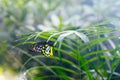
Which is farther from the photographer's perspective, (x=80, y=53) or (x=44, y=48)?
(x=80, y=53)

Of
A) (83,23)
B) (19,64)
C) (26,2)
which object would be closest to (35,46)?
(19,64)

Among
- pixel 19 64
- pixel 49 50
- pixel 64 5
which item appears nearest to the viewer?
pixel 49 50

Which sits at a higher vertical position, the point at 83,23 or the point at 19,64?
the point at 83,23

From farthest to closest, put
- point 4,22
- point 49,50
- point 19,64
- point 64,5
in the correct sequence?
1. point 64,5
2. point 4,22
3. point 19,64
4. point 49,50

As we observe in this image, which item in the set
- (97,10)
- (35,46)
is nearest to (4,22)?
(97,10)

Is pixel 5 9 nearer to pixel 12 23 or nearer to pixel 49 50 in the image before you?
pixel 12 23

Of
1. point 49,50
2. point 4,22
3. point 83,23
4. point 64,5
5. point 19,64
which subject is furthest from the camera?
point 64,5

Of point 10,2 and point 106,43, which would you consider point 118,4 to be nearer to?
point 106,43

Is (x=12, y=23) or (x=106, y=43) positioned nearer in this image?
(x=106, y=43)

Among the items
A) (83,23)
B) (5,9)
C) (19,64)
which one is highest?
(5,9)
